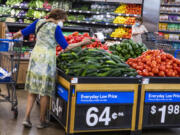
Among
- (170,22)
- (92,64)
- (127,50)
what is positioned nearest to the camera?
(92,64)

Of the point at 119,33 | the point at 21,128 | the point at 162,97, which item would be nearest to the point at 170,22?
the point at 119,33

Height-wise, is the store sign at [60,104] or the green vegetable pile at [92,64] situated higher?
the green vegetable pile at [92,64]

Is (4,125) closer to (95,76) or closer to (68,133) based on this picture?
(68,133)

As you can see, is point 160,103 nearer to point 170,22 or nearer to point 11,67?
point 11,67

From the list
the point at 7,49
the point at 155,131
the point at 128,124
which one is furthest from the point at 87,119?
the point at 7,49

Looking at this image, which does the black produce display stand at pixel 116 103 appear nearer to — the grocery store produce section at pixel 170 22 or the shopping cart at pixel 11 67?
the shopping cart at pixel 11 67

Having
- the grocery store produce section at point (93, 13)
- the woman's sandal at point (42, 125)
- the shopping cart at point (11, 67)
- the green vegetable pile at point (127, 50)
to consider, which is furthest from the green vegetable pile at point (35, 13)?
the woman's sandal at point (42, 125)

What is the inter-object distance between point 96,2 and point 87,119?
7.99 meters

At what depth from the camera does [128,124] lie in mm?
4609

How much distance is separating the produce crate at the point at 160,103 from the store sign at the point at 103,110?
20cm

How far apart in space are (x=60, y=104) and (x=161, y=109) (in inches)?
51.2

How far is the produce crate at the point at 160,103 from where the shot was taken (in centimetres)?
465

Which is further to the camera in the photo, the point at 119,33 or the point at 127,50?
the point at 119,33

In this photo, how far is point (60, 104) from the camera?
4.71 metres
